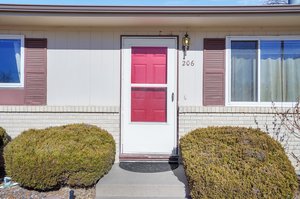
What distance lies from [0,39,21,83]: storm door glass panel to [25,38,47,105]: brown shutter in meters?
0.19

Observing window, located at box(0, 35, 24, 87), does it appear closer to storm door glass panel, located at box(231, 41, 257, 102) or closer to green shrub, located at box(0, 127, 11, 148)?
green shrub, located at box(0, 127, 11, 148)

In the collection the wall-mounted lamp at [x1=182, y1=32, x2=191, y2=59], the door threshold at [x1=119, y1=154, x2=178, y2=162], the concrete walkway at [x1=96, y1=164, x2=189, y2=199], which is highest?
the wall-mounted lamp at [x1=182, y1=32, x2=191, y2=59]

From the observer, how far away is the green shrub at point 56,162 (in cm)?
454

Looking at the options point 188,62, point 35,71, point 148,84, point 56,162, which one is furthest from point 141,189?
point 35,71

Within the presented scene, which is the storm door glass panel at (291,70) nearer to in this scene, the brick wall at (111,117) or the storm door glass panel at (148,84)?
the brick wall at (111,117)

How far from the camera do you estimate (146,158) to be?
6.13 metres

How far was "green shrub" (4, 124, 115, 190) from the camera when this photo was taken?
4535 millimetres

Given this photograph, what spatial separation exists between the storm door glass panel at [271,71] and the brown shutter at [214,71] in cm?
76

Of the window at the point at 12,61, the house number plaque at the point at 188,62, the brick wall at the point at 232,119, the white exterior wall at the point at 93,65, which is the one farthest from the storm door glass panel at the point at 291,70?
the window at the point at 12,61

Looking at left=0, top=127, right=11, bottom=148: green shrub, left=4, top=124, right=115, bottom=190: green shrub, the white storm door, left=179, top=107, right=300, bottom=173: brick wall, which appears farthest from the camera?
the white storm door

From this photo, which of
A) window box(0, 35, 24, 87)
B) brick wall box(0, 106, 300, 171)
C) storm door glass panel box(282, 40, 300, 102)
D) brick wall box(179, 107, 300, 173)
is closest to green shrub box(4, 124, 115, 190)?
brick wall box(0, 106, 300, 171)

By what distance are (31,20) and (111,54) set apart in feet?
5.20

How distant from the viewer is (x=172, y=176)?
520cm

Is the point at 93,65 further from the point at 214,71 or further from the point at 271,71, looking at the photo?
the point at 271,71
